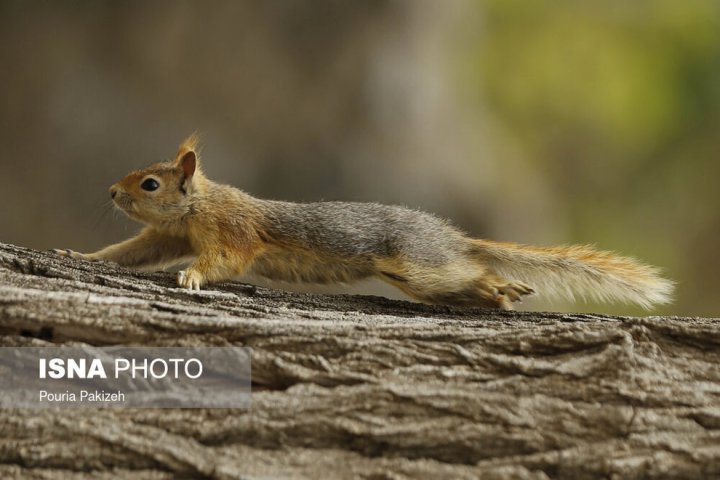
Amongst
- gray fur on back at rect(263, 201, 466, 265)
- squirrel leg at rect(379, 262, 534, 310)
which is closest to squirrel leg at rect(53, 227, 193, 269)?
gray fur on back at rect(263, 201, 466, 265)

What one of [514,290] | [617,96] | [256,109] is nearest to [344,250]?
[514,290]

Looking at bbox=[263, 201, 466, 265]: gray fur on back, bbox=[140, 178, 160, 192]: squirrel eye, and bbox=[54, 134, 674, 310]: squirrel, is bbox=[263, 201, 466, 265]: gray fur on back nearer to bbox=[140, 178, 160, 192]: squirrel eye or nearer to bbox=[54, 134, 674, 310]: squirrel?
bbox=[54, 134, 674, 310]: squirrel

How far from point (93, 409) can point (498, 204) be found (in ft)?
9.32

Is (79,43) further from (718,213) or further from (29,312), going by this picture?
(718,213)

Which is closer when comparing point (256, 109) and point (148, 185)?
Result: point (148, 185)

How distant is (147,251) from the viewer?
2.06 metres

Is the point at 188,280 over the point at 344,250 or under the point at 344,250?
under

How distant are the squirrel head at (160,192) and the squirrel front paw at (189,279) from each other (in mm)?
360

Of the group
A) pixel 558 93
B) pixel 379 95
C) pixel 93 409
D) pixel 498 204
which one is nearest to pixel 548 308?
pixel 498 204

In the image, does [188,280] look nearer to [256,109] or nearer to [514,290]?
[514,290]

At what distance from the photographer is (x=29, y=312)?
121 cm

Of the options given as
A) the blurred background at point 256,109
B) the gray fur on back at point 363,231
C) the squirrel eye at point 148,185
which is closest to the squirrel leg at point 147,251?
the squirrel eye at point 148,185

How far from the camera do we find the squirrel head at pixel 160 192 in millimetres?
2004

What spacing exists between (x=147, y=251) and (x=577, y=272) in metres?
1.05
